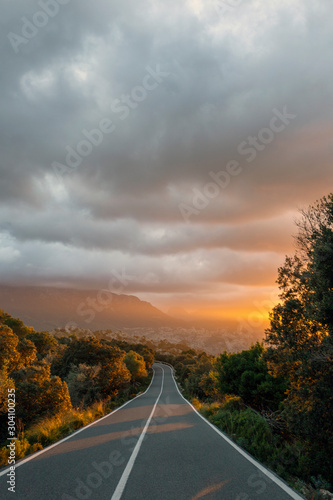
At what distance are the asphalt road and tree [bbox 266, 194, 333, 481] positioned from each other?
2695mm

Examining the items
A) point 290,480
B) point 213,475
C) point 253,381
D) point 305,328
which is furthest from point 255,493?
point 253,381

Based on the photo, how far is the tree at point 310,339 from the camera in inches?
370

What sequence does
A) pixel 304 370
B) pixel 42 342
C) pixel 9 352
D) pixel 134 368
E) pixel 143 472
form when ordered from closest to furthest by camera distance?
1. pixel 143 472
2. pixel 304 370
3. pixel 9 352
4. pixel 42 342
5. pixel 134 368

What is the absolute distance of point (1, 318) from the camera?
54.2 meters

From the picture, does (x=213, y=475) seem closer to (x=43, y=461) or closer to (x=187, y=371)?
(x=43, y=461)

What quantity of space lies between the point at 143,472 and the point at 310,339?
23.6 feet

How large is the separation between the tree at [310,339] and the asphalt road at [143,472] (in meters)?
2.69

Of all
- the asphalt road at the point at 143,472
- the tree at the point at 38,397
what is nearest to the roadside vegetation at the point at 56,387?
the tree at the point at 38,397

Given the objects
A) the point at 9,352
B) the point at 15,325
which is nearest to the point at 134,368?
the point at 15,325

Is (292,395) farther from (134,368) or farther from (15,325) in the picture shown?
(15,325)

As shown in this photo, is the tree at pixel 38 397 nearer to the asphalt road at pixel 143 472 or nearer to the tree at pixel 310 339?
the asphalt road at pixel 143 472

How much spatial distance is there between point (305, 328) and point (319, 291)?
2.10 meters

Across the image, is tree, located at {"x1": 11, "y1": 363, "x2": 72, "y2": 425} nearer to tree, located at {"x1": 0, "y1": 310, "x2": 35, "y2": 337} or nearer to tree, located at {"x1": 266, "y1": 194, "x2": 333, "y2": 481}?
tree, located at {"x1": 266, "y1": 194, "x2": 333, "y2": 481}

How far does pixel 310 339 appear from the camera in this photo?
10.6 meters
